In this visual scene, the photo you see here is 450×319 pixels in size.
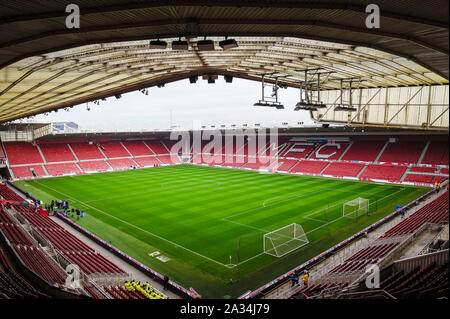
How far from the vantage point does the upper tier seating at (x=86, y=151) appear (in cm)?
5267

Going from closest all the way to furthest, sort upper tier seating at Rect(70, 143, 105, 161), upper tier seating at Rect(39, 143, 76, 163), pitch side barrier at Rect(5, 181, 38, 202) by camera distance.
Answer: pitch side barrier at Rect(5, 181, 38, 202) → upper tier seating at Rect(39, 143, 76, 163) → upper tier seating at Rect(70, 143, 105, 161)

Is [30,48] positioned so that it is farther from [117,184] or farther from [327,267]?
[117,184]

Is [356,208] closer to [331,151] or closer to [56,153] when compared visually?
[331,151]

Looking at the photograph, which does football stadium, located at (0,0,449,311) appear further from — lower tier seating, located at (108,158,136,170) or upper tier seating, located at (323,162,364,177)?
lower tier seating, located at (108,158,136,170)

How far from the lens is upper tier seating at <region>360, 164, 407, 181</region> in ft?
121

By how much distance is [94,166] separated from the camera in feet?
166

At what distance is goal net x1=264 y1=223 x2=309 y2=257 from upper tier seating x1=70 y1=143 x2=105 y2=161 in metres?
44.2

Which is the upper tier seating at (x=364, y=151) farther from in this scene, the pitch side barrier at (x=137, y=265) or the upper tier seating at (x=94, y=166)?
the upper tier seating at (x=94, y=166)

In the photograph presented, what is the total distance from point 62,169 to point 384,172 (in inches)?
1909

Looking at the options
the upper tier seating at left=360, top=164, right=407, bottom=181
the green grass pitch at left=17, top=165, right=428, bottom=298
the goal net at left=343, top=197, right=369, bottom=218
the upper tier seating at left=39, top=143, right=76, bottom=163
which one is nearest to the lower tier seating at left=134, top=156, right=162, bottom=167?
the upper tier seating at left=39, top=143, right=76, bottom=163

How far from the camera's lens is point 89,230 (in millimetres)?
20625
